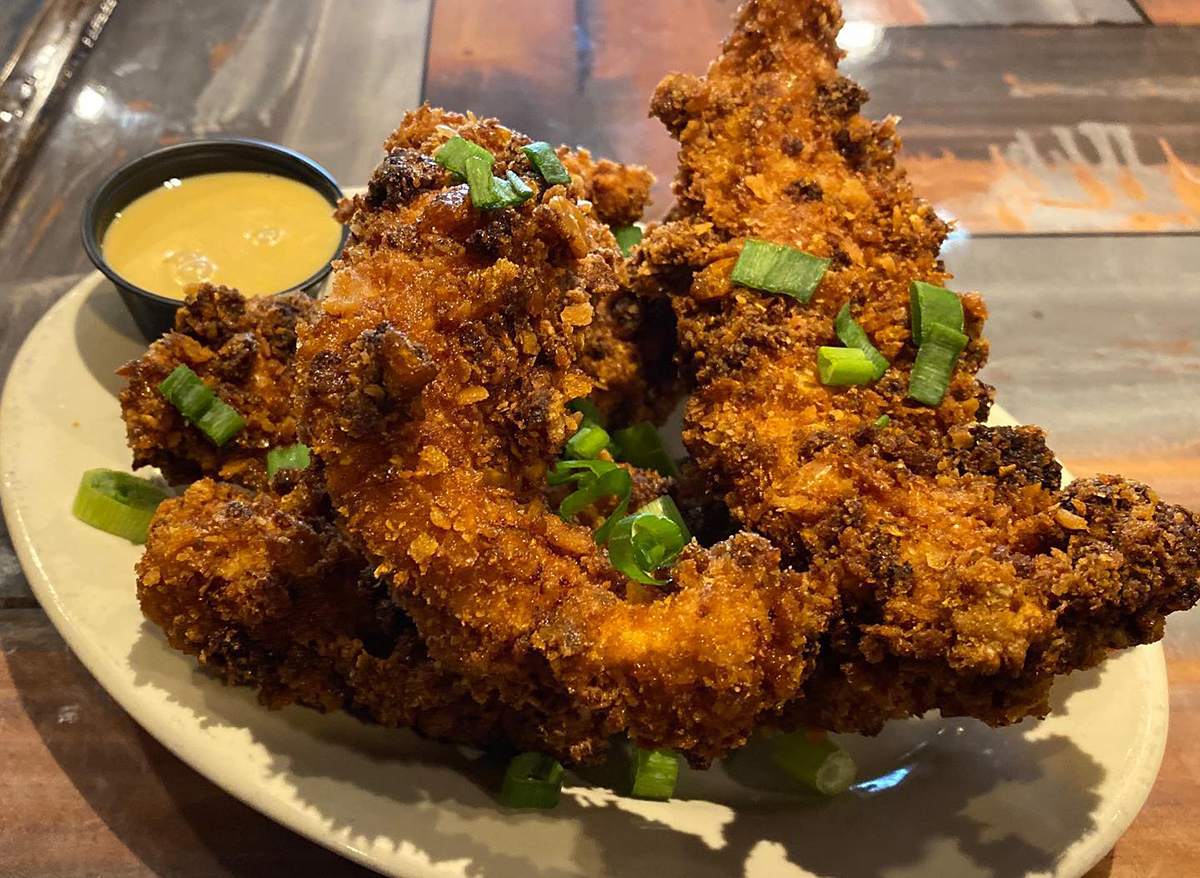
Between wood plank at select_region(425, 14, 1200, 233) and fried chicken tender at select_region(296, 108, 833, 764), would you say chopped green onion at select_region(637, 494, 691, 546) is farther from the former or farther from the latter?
wood plank at select_region(425, 14, 1200, 233)

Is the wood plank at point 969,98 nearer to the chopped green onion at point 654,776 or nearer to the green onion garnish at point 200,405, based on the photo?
the green onion garnish at point 200,405

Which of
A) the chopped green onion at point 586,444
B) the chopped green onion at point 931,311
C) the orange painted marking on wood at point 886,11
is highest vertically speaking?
the chopped green onion at point 931,311

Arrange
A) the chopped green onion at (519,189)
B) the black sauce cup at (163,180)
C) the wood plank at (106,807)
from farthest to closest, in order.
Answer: the black sauce cup at (163,180) → the wood plank at (106,807) → the chopped green onion at (519,189)

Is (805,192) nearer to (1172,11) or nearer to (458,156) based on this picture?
(458,156)

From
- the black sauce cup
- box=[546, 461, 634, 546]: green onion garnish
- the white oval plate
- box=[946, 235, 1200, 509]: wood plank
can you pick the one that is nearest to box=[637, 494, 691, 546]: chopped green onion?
box=[546, 461, 634, 546]: green onion garnish

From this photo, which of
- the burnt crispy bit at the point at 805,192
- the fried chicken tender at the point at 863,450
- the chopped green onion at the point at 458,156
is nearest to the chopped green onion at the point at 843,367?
the fried chicken tender at the point at 863,450

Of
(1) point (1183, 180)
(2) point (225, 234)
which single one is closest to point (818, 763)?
(2) point (225, 234)

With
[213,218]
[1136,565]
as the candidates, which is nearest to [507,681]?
[1136,565]
